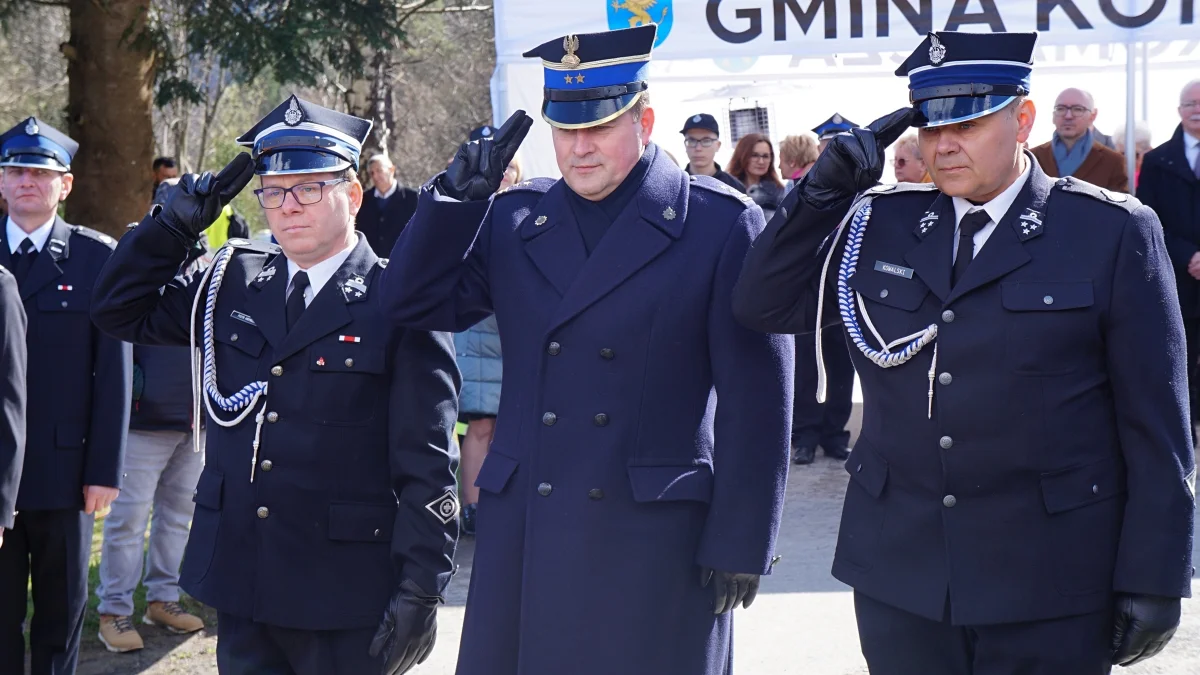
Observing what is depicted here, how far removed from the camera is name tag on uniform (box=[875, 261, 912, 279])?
3.21 m

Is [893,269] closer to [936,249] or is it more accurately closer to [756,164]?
[936,249]

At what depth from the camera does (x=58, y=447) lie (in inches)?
191

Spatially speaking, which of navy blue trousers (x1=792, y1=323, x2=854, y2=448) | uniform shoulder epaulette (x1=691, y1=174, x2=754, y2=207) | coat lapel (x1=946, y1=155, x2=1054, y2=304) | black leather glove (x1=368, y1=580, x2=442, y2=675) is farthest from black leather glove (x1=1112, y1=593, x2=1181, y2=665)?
navy blue trousers (x1=792, y1=323, x2=854, y2=448)

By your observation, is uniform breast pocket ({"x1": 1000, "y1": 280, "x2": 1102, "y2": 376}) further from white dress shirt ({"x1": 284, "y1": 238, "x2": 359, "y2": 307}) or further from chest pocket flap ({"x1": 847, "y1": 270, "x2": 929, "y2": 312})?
white dress shirt ({"x1": 284, "y1": 238, "x2": 359, "y2": 307})

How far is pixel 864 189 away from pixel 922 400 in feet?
1.60

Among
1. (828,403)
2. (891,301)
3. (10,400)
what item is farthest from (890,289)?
(828,403)

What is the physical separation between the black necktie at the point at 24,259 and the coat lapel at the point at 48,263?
17mm

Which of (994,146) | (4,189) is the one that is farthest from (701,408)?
(4,189)

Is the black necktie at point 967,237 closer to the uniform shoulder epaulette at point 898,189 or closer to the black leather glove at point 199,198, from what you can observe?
the uniform shoulder epaulette at point 898,189

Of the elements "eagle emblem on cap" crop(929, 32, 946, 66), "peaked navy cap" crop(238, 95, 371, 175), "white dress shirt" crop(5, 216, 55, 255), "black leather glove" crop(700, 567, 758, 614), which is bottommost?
"black leather glove" crop(700, 567, 758, 614)

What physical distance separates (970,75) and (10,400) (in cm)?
306

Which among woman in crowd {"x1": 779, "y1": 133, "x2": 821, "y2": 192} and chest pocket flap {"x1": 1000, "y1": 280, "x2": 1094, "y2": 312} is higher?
woman in crowd {"x1": 779, "y1": 133, "x2": 821, "y2": 192}

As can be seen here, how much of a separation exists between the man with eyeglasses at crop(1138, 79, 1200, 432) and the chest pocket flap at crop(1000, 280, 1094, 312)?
5.57m

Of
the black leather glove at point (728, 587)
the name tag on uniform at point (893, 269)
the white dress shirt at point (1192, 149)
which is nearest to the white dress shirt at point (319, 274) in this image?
the black leather glove at point (728, 587)
